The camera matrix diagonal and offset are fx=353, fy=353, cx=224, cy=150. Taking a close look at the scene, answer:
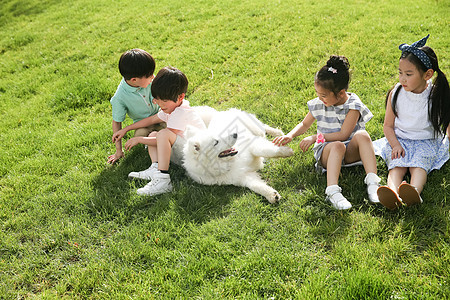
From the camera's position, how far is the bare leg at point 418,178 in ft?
9.85

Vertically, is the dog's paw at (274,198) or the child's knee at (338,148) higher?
the child's knee at (338,148)

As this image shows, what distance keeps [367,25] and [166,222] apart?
553cm

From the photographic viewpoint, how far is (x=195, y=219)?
3.26 metres

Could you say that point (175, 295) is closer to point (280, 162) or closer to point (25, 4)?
point (280, 162)

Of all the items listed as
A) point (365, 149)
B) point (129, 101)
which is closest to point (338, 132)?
point (365, 149)

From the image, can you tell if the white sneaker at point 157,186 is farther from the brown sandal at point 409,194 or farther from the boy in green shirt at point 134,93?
the brown sandal at point 409,194

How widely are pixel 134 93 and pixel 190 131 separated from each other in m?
1.06

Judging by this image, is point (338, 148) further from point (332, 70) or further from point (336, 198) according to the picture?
point (332, 70)

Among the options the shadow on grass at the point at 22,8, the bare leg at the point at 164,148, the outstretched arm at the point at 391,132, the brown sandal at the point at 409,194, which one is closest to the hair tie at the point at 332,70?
the outstretched arm at the point at 391,132

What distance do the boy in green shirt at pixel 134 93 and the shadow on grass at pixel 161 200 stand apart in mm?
522

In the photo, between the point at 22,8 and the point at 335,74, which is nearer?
the point at 335,74

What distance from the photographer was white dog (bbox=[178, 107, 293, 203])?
340 cm

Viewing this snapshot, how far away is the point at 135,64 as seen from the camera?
4.00 meters

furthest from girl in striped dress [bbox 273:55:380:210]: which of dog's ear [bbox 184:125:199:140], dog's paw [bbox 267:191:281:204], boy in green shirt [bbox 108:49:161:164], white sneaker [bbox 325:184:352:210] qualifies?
boy in green shirt [bbox 108:49:161:164]
